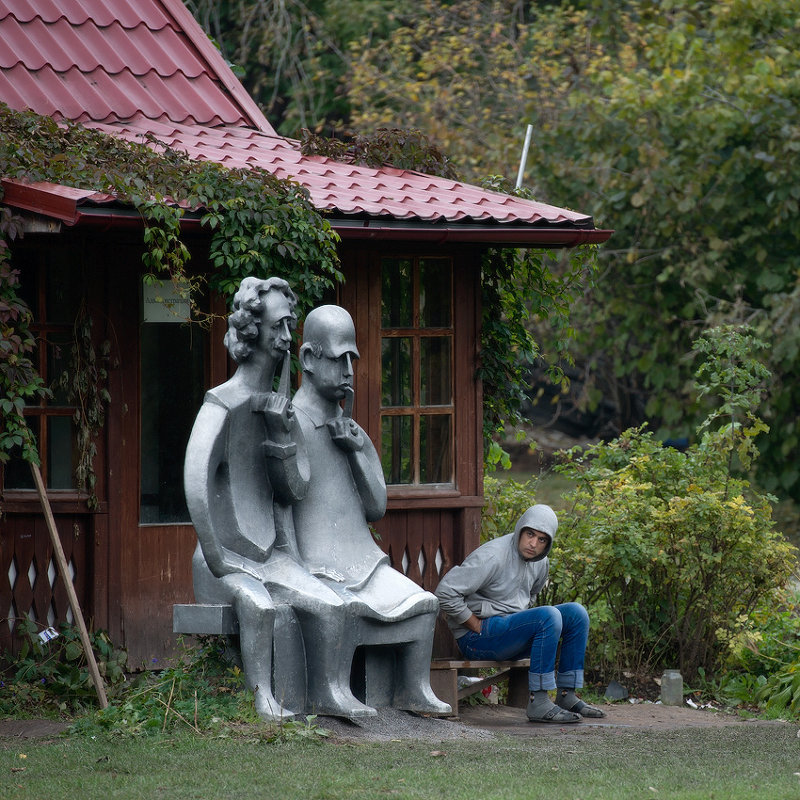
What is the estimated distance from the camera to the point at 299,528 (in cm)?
757

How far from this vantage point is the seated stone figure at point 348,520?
24.4 feet

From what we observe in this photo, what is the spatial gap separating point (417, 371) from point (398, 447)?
47cm

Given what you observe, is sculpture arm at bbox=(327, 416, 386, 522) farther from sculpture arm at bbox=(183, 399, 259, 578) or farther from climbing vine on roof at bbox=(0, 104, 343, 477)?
climbing vine on roof at bbox=(0, 104, 343, 477)

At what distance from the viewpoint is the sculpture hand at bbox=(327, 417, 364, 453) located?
759 centimetres

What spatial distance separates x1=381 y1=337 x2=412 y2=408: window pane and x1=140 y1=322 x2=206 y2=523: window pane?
1.10 metres

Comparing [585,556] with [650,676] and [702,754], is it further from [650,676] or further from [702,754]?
[702,754]

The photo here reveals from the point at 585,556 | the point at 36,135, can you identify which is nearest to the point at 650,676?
the point at 585,556

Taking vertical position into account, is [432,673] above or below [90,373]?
below

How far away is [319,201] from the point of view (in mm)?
8469

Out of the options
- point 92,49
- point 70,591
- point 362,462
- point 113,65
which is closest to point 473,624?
point 362,462

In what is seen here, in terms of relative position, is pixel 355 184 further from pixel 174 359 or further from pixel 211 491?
pixel 211 491

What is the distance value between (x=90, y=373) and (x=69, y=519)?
32.7 inches

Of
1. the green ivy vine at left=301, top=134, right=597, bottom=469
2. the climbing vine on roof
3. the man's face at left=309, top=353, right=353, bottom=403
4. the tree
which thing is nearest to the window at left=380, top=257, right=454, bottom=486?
the green ivy vine at left=301, top=134, right=597, bottom=469

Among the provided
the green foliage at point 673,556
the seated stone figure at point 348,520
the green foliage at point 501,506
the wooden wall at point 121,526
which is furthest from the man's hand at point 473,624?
the green foliage at point 501,506
